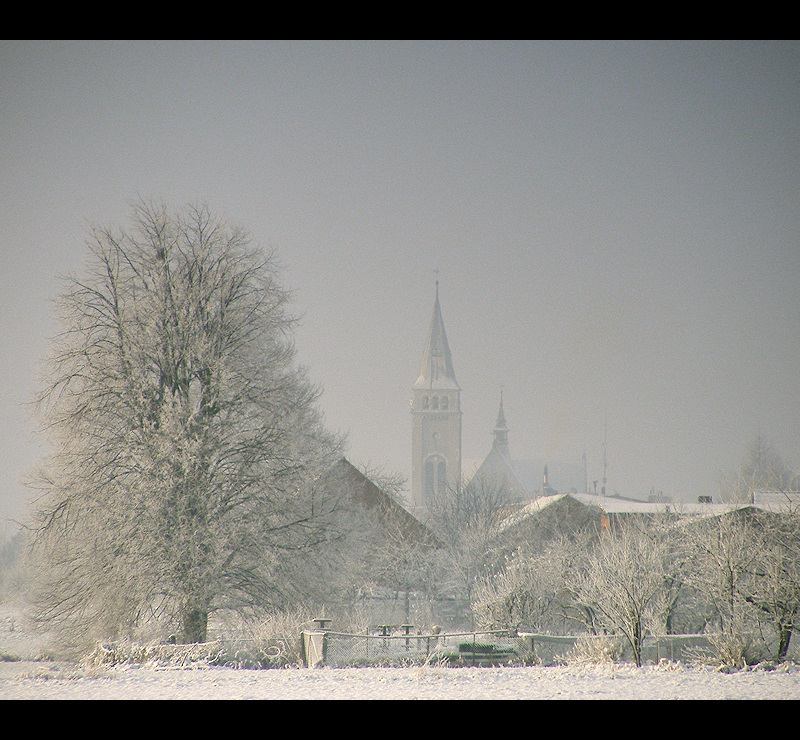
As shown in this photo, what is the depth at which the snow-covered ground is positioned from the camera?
10.0 m

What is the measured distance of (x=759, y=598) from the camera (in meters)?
15.6

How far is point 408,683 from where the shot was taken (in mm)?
10992

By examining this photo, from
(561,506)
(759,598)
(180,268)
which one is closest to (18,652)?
(180,268)

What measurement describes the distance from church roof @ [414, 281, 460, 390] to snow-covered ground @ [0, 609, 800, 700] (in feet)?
382

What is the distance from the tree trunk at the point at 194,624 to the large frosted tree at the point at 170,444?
5cm

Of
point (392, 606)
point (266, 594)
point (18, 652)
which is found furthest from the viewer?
point (392, 606)

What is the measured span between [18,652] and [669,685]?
17.8 metres

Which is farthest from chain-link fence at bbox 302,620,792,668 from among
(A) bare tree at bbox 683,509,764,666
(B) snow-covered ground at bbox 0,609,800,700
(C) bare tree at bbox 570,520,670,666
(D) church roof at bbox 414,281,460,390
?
(D) church roof at bbox 414,281,460,390

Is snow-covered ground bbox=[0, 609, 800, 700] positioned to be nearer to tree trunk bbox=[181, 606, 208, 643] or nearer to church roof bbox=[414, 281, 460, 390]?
tree trunk bbox=[181, 606, 208, 643]

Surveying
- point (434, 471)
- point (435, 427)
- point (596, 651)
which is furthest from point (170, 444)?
point (435, 427)

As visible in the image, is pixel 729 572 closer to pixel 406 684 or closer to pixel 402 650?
pixel 402 650

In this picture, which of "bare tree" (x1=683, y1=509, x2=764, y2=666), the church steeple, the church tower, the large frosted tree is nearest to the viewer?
"bare tree" (x1=683, y1=509, x2=764, y2=666)

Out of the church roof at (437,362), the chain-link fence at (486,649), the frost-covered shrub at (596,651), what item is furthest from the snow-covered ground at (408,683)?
the church roof at (437,362)
